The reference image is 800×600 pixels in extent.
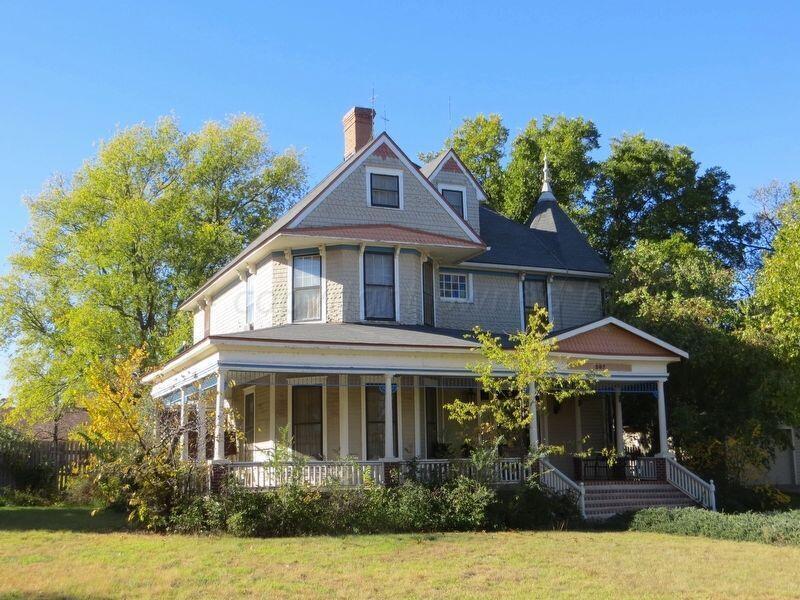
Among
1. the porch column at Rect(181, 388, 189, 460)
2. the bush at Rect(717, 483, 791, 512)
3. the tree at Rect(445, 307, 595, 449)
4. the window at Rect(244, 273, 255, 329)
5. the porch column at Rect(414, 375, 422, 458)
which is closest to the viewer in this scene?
the porch column at Rect(181, 388, 189, 460)

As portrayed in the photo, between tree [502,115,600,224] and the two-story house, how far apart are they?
16225 millimetres

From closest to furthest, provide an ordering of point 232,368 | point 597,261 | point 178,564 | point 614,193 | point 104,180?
point 178,564 → point 232,368 → point 597,261 → point 104,180 → point 614,193

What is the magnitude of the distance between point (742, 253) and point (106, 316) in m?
31.3

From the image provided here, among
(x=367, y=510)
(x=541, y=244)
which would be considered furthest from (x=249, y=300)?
(x=541, y=244)

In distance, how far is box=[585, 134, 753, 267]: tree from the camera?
43.2 meters

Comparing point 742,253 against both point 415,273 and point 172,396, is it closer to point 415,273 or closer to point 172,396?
point 415,273

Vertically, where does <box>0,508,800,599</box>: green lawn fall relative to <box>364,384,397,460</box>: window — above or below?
below

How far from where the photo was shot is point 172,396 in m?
26.5

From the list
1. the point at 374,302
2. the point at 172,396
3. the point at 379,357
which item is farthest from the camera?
the point at 172,396

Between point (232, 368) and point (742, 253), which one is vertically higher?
point (742, 253)

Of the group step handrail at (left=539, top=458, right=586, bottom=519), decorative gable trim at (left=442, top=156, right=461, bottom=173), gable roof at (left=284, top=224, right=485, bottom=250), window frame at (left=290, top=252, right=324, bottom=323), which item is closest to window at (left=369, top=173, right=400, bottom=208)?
gable roof at (left=284, top=224, right=485, bottom=250)

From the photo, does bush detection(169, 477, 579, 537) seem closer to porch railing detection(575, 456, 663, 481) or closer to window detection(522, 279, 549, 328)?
porch railing detection(575, 456, 663, 481)

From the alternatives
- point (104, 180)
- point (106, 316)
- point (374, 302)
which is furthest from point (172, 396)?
point (104, 180)

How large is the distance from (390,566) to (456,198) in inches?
→ 630
